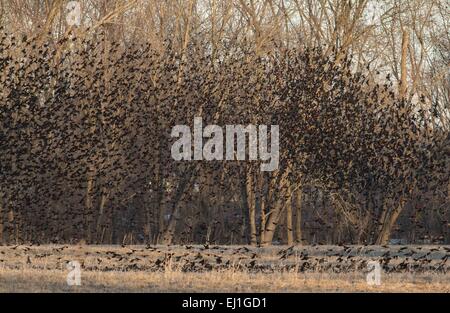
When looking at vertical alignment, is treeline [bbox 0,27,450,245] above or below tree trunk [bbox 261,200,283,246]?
above

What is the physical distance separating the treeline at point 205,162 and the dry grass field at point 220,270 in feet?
18.5

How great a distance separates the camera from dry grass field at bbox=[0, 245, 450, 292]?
13.1 m

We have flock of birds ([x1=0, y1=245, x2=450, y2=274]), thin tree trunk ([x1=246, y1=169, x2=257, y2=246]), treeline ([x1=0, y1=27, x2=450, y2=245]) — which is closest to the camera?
flock of birds ([x1=0, y1=245, x2=450, y2=274])

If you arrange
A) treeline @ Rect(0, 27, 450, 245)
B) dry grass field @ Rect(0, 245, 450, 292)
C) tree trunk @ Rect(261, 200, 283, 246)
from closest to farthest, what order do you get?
dry grass field @ Rect(0, 245, 450, 292) → treeline @ Rect(0, 27, 450, 245) → tree trunk @ Rect(261, 200, 283, 246)

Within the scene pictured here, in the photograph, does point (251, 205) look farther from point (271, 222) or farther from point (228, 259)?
point (228, 259)

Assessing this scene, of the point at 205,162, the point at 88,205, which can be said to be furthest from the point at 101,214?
the point at 205,162

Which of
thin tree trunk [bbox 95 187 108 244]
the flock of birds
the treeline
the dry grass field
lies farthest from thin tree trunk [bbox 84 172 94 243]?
the dry grass field

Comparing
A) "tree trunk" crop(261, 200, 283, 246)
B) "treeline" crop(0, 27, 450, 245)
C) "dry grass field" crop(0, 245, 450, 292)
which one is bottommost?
"dry grass field" crop(0, 245, 450, 292)

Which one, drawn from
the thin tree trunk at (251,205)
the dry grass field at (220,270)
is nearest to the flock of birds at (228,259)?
the dry grass field at (220,270)

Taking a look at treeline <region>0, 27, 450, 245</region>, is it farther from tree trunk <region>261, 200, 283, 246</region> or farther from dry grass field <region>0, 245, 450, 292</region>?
dry grass field <region>0, 245, 450, 292</region>

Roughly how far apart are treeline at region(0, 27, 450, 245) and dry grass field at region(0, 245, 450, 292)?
5.64m

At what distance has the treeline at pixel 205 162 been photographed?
26.4 meters

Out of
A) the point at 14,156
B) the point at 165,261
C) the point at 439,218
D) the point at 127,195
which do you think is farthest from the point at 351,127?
the point at 165,261
